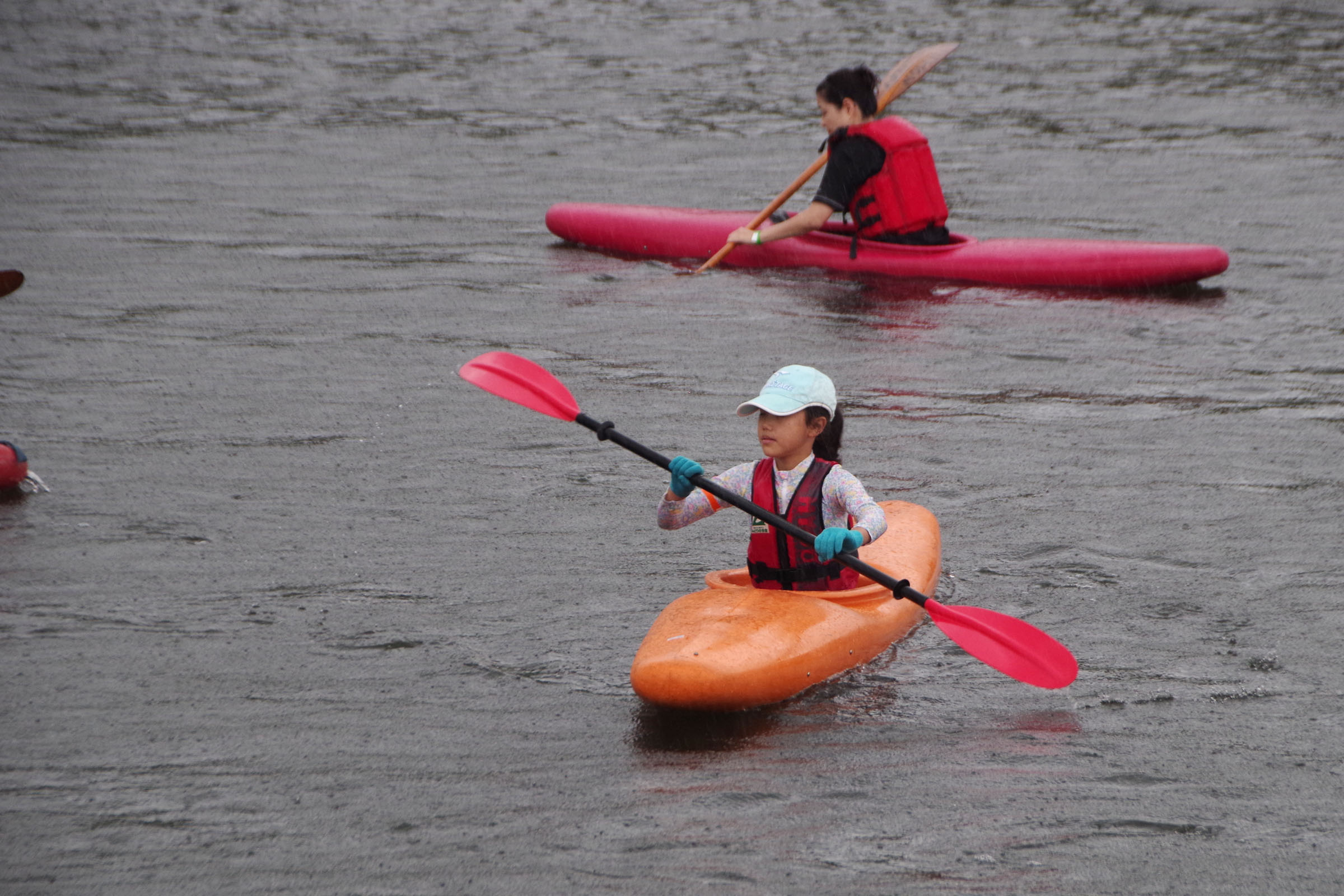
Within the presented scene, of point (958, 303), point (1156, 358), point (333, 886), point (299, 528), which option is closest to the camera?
point (333, 886)

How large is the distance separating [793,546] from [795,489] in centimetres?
18

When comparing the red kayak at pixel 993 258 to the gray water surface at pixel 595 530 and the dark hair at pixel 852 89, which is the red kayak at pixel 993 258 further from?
the dark hair at pixel 852 89

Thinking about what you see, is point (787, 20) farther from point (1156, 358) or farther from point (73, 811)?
point (73, 811)

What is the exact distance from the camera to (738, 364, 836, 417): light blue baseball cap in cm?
462

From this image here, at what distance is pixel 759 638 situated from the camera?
445 cm

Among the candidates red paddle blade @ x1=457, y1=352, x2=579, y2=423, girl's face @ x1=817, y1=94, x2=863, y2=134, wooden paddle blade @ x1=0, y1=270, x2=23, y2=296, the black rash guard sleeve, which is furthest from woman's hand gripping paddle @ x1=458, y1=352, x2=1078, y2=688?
girl's face @ x1=817, y1=94, x2=863, y2=134

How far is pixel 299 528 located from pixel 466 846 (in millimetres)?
2422

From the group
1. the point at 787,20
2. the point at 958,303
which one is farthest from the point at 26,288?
the point at 787,20

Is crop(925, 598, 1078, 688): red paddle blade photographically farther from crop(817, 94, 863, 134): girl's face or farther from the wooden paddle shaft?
the wooden paddle shaft

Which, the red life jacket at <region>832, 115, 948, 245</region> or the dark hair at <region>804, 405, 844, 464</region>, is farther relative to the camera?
the red life jacket at <region>832, 115, 948, 245</region>

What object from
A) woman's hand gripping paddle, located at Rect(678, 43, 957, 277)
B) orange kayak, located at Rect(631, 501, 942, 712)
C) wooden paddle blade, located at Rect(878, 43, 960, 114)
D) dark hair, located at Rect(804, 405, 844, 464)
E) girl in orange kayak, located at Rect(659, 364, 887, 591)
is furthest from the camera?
wooden paddle blade, located at Rect(878, 43, 960, 114)

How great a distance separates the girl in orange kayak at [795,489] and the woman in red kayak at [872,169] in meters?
4.63

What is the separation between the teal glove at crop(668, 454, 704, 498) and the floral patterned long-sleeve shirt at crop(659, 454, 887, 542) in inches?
4.3

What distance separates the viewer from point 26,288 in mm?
9492
